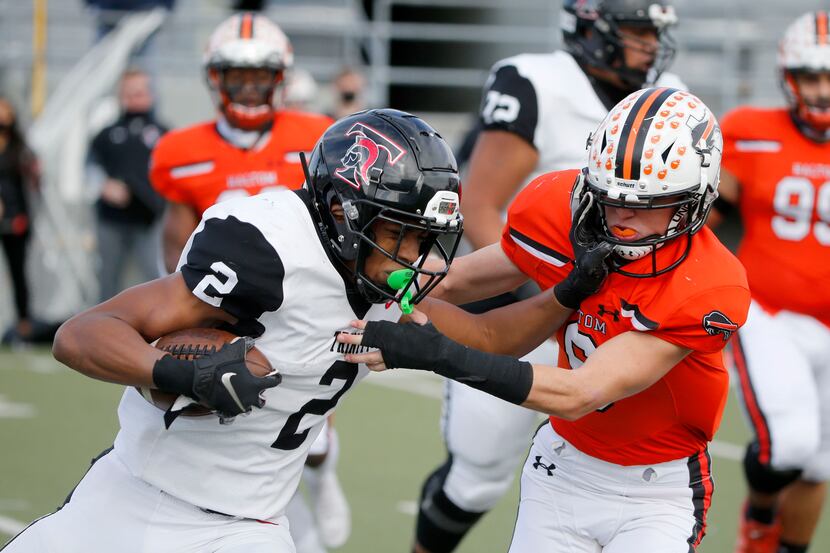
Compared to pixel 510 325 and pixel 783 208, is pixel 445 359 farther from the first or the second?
pixel 783 208

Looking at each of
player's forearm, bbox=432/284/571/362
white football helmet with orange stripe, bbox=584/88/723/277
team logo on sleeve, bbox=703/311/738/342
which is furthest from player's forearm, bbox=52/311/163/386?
team logo on sleeve, bbox=703/311/738/342

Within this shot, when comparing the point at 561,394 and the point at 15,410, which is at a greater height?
the point at 561,394

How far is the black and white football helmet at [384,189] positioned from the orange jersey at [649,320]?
0.45m

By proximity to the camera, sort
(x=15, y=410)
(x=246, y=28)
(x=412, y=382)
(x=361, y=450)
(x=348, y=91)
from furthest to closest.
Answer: (x=348, y=91) < (x=412, y=382) < (x=15, y=410) < (x=361, y=450) < (x=246, y=28)

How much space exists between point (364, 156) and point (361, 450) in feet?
13.0

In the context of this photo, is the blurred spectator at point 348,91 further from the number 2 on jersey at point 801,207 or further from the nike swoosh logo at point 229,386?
the nike swoosh logo at point 229,386

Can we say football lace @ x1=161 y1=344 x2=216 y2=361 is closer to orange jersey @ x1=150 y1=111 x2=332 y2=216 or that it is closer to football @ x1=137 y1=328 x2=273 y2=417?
football @ x1=137 y1=328 x2=273 y2=417

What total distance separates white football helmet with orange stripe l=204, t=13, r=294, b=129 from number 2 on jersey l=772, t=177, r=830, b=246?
2088 mm

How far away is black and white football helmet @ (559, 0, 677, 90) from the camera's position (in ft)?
13.8

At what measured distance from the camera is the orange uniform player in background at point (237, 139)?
489cm

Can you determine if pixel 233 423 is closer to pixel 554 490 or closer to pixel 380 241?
pixel 380 241

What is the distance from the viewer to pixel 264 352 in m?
2.80

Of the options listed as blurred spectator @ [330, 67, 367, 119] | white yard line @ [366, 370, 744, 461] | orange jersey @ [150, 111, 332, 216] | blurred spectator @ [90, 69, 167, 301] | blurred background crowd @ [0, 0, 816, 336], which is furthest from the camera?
blurred spectator @ [330, 67, 367, 119]

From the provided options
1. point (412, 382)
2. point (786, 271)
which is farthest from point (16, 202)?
point (786, 271)
